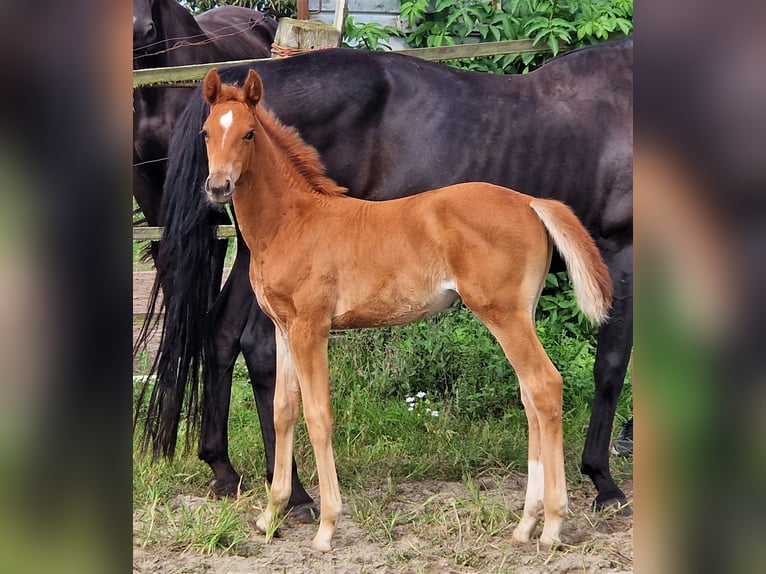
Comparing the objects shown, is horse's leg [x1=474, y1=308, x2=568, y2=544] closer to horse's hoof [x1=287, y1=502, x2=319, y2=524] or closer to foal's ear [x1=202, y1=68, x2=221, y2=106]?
horse's hoof [x1=287, y1=502, x2=319, y2=524]

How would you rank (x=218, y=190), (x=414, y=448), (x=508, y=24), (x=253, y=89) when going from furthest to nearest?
(x=508, y=24) → (x=414, y=448) → (x=253, y=89) → (x=218, y=190)

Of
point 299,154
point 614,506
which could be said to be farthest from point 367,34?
point 614,506

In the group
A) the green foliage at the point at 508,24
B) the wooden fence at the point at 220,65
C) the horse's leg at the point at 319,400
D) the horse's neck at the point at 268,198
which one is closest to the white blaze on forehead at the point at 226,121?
the horse's neck at the point at 268,198

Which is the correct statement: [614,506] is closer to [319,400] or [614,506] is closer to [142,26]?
[319,400]

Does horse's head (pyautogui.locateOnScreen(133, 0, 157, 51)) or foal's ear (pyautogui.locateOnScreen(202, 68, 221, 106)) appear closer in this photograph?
foal's ear (pyautogui.locateOnScreen(202, 68, 221, 106))

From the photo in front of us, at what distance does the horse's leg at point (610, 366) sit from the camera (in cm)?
390

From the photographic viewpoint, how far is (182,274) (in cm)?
Answer: 382

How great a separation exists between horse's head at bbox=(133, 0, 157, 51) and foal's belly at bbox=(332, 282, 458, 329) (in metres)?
2.64

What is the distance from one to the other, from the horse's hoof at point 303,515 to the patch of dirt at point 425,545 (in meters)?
0.03

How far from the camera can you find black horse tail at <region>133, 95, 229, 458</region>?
3.81m

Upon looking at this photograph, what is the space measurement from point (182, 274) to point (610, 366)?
202 centimetres

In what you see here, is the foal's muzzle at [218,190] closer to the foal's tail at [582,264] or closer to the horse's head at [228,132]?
the horse's head at [228,132]

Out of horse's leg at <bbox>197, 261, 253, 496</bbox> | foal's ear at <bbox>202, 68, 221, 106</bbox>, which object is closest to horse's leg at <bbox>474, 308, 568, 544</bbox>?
foal's ear at <bbox>202, 68, 221, 106</bbox>
